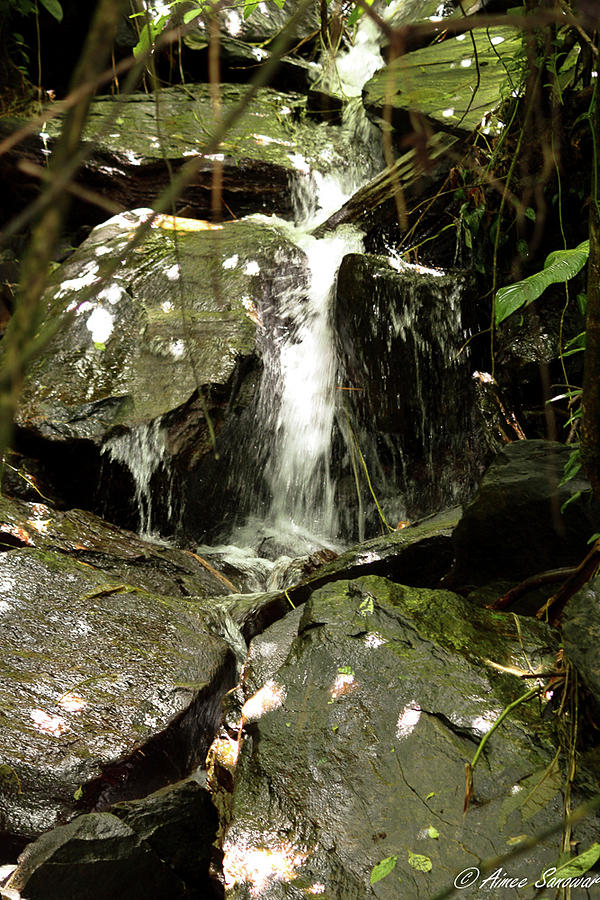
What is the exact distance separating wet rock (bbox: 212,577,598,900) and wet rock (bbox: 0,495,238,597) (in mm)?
1590

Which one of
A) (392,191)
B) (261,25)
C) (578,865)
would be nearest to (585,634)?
(578,865)

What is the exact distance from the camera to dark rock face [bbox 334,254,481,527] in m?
4.57

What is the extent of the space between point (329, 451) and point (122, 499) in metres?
1.55

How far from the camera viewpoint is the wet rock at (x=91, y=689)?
243 centimetres

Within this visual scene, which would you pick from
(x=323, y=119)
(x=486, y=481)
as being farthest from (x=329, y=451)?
(x=323, y=119)

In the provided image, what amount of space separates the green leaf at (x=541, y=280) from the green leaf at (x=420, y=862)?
66.4 inches

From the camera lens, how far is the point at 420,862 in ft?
5.48

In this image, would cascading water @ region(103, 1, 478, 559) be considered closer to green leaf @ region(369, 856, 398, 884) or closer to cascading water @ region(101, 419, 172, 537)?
cascading water @ region(101, 419, 172, 537)

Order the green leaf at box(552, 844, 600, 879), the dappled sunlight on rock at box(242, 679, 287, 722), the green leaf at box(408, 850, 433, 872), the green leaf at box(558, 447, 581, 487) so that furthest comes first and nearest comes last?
1. the green leaf at box(558, 447, 581, 487)
2. the dappled sunlight on rock at box(242, 679, 287, 722)
3. the green leaf at box(408, 850, 433, 872)
4. the green leaf at box(552, 844, 600, 879)

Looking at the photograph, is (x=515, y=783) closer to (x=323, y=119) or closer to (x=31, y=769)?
(x=31, y=769)

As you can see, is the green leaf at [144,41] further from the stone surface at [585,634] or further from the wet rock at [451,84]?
the wet rock at [451,84]

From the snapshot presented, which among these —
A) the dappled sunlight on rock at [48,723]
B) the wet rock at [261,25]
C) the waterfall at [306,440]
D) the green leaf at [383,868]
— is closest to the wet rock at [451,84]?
the waterfall at [306,440]

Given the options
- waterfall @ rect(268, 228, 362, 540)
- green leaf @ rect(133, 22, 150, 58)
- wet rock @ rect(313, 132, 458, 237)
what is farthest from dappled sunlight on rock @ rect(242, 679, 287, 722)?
wet rock @ rect(313, 132, 458, 237)

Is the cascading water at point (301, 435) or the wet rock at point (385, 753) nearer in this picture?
the wet rock at point (385, 753)
